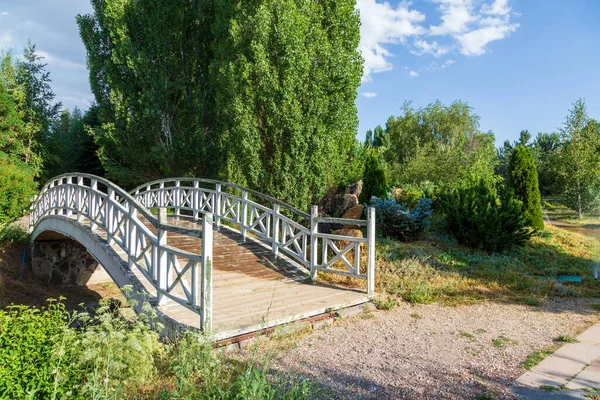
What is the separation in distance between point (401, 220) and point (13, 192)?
12.9 meters

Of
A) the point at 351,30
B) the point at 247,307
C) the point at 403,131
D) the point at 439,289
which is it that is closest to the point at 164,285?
the point at 247,307

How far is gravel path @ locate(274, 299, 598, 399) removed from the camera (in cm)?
362

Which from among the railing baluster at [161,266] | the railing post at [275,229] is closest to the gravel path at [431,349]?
the railing baluster at [161,266]

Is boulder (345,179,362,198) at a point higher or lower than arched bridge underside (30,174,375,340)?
higher

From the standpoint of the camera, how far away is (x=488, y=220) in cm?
980

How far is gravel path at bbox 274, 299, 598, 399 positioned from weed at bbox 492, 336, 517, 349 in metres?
0.01

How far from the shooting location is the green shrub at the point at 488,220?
32.2 feet

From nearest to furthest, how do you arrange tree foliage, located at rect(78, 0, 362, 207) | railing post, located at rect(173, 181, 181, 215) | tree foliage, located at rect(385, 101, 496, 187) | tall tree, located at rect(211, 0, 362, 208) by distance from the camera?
tall tree, located at rect(211, 0, 362, 208) < tree foliage, located at rect(78, 0, 362, 207) < railing post, located at rect(173, 181, 181, 215) < tree foliage, located at rect(385, 101, 496, 187)

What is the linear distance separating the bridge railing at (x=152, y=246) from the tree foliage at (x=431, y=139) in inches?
546

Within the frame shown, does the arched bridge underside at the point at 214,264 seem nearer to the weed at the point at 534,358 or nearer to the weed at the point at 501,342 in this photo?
the weed at the point at 501,342

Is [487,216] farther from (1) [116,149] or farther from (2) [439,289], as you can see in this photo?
(1) [116,149]

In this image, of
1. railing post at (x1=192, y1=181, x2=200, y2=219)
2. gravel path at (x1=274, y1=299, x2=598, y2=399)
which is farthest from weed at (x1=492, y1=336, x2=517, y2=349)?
railing post at (x1=192, y1=181, x2=200, y2=219)

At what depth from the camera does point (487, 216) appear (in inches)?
386

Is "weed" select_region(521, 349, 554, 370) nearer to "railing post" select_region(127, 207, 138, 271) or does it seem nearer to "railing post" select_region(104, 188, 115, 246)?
"railing post" select_region(127, 207, 138, 271)
